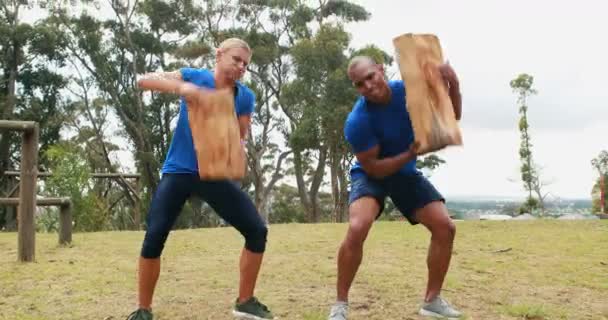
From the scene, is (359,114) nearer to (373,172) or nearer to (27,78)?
(373,172)

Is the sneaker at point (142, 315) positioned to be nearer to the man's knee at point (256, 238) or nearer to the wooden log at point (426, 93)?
the man's knee at point (256, 238)

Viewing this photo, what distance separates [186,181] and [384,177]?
1.22 metres

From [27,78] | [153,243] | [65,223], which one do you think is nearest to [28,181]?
[65,223]

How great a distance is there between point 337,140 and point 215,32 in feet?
27.1

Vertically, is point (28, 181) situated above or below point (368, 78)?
below

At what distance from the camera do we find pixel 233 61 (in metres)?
3.62

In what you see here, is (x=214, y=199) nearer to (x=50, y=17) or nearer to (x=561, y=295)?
(x=561, y=295)

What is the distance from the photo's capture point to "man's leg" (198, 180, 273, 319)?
376 centimetres

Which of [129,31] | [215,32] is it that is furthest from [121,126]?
[215,32]

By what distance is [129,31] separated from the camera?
27.7 m

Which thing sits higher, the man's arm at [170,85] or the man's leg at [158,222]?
the man's arm at [170,85]

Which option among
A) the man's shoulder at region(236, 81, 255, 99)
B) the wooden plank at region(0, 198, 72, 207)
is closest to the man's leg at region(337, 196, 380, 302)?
the man's shoulder at region(236, 81, 255, 99)

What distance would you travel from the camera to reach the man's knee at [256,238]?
3900mm

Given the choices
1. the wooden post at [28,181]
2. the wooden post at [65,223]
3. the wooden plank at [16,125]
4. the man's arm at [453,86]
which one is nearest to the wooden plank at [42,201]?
the wooden post at [65,223]
